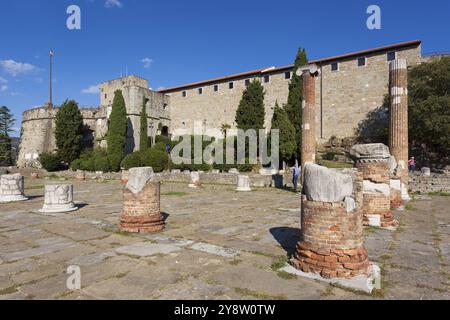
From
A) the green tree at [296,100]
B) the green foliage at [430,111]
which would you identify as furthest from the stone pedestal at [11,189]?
the green foliage at [430,111]

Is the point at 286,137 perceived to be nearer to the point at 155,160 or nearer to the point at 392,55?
the point at 155,160

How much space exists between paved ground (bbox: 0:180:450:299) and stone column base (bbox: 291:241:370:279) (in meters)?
0.24

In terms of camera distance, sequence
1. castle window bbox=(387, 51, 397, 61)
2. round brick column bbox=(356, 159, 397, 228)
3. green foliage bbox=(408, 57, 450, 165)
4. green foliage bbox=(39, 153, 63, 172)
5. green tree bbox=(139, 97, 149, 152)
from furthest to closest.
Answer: green tree bbox=(139, 97, 149, 152) → green foliage bbox=(39, 153, 63, 172) → castle window bbox=(387, 51, 397, 61) → green foliage bbox=(408, 57, 450, 165) → round brick column bbox=(356, 159, 397, 228)

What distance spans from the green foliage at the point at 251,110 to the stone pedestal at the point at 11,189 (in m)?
21.3

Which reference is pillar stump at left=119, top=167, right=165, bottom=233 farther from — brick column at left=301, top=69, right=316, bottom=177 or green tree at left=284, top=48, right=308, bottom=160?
green tree at left=284, top=48, right=308, bottom=160

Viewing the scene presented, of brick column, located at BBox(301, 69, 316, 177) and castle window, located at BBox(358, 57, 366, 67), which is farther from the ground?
castle window, located at BBox(358, 57, 366, 67)

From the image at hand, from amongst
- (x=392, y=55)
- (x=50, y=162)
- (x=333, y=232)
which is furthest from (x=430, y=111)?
(x=50, y=162)

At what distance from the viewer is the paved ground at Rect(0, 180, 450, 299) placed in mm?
3201

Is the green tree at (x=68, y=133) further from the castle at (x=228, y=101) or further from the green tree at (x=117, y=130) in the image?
the green tree at (x=117, y=130)

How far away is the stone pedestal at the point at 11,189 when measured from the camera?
10926mm

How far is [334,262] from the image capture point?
11.9ft

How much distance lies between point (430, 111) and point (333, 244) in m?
22.5

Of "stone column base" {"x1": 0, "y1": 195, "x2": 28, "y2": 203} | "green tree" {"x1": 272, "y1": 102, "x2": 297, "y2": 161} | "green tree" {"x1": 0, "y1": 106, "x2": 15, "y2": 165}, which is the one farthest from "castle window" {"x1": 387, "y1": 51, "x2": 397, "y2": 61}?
"green tree" {"x1": 0, "y1": 106, "x2": 15, "y2": 165}

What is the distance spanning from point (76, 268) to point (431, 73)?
88.1 ft
